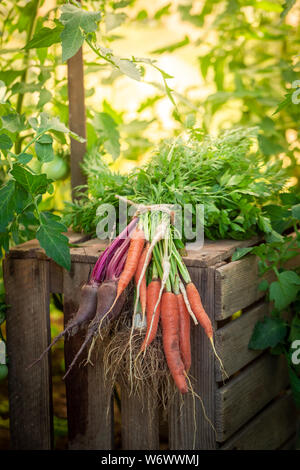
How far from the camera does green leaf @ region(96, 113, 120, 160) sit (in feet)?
A: 5.30

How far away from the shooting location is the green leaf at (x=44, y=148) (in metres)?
Result: 1.20

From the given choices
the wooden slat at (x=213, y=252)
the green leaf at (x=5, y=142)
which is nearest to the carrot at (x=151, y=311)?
the wooden slat at (x=213, y=252)

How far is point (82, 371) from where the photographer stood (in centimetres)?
131

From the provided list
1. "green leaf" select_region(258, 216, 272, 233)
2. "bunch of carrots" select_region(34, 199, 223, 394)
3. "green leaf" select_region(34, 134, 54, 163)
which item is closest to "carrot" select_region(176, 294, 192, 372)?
"bunch of carrots" select_region(34, 199, 223, 394)

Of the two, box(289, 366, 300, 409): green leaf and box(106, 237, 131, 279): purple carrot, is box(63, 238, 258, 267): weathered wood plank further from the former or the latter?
box(289, 366, 300, 409): green leaf

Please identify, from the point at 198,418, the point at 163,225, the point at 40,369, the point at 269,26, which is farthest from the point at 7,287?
the point at 269,26

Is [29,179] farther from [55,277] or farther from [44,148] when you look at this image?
[55,277]

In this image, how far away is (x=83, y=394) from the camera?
4.33ft

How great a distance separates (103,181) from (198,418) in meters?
0.66

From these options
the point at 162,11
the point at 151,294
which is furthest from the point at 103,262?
the point at 162,11

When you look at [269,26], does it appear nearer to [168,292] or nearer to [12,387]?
[168,292]

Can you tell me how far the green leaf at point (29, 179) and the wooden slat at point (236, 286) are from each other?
0.46 metres

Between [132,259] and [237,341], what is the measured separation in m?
0.39

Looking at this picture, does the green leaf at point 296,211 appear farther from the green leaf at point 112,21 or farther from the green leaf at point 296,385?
the green leaf at point 112,21
